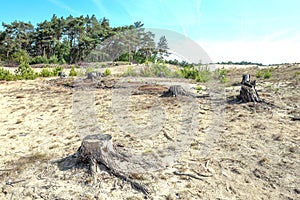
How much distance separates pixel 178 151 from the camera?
11.3 feet

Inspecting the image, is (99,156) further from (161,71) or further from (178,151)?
(161,71)

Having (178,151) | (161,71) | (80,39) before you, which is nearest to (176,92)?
(178,151)

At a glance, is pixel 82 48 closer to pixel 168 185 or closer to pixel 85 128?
pixel 85 128

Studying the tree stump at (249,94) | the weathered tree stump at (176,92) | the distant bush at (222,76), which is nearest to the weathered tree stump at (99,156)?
the tree stump at (249,94)

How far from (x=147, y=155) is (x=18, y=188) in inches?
63.4

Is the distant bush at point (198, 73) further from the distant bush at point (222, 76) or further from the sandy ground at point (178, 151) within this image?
the sandy ground at point (178, 151)

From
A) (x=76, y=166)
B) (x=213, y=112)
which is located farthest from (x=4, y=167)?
(x=213, y=112)

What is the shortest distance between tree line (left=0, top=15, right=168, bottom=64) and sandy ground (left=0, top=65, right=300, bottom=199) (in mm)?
26849

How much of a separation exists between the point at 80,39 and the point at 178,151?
32064 mm

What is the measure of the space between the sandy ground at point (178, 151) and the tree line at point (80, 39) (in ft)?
88.1

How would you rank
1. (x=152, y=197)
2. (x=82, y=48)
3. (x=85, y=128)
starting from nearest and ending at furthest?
(x=152, y=197) → (x=85, y=128) → (x=82, y=48)

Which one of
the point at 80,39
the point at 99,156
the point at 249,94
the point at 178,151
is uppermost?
the point at 80,39

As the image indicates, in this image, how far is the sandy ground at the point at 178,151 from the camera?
2537 mm

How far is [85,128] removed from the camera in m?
4.64
